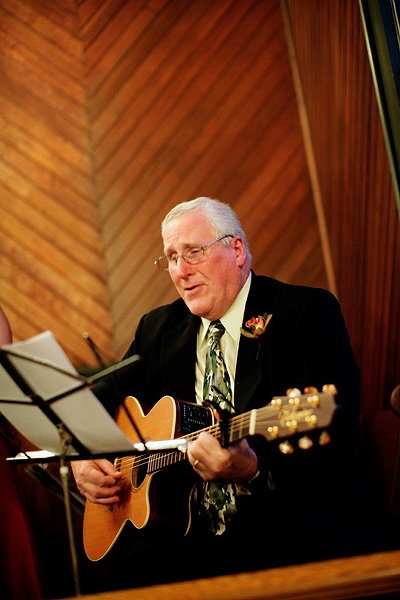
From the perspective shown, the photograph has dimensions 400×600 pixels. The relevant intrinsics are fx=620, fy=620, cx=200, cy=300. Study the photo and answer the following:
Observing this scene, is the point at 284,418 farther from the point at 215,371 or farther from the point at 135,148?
the point at 135,148

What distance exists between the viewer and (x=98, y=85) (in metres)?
3.88

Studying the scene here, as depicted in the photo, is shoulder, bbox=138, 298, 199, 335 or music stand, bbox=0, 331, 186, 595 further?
shoulder, bbox=138, 298, 199, 335

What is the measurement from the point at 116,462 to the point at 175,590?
1280 mm

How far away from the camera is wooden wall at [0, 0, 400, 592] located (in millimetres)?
3746

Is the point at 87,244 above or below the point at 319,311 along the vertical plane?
above

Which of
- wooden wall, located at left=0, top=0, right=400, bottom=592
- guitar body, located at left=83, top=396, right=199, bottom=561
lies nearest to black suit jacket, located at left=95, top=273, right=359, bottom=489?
guitar body, located at left=83, top=396, right=199, bottom=561

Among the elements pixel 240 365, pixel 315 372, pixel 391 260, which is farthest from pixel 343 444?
pixel 391 260

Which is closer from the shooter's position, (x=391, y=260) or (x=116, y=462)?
(x=116, y=462)

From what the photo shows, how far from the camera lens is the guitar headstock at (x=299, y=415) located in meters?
1.66

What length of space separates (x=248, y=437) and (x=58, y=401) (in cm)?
78

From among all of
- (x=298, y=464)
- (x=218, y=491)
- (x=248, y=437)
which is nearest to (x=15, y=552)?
(x=218, y=491)

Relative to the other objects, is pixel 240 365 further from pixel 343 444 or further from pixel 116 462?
pixel 116 462

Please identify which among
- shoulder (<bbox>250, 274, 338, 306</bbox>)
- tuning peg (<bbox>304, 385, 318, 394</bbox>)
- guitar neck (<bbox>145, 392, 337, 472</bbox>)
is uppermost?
shoulder (<bbox>250, 274, 338, 306</bbox>)

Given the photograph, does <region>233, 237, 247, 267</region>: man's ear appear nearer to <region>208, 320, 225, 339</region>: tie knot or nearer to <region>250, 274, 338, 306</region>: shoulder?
<region>250, 274, 338, 306</region>: shoulder
